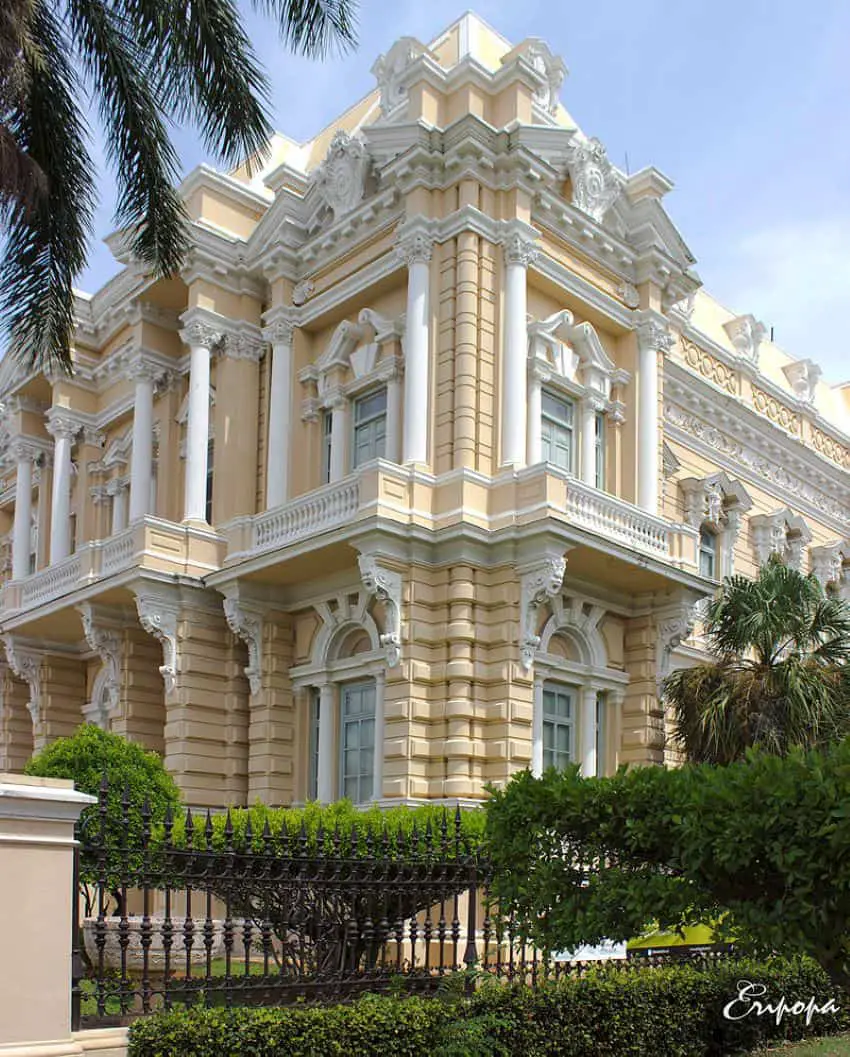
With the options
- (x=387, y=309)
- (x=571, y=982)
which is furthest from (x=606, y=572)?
(x=571, y=982)

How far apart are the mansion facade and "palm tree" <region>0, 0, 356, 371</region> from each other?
5255 millimetres

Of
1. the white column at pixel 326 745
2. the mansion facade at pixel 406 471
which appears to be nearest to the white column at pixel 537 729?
the mansion facade at pixel 406 471

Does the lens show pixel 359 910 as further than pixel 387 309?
No

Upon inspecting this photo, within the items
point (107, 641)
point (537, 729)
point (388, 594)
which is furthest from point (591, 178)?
point (107, 641)

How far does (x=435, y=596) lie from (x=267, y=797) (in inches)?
169

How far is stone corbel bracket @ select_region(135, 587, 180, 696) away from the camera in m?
18.5

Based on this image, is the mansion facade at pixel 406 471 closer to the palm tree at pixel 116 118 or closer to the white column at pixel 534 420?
the white column at pixel 534 420

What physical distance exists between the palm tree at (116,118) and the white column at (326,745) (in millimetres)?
7525

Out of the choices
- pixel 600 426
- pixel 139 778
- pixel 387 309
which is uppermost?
pixel 387 309

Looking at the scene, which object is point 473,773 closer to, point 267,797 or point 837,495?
point 267,797

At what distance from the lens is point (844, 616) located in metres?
23.7

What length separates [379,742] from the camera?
1645 cm

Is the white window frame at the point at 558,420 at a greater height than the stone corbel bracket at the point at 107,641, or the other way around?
the white window frame at the point at 558,420

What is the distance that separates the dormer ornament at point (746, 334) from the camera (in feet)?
84.4
